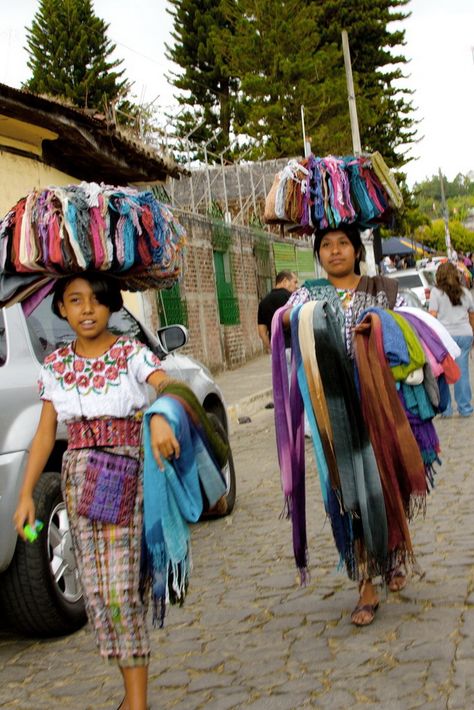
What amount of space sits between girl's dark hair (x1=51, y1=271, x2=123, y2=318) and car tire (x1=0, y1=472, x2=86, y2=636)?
1328mm

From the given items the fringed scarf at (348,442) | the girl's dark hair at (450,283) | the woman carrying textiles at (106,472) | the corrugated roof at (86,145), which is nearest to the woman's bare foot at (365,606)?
the fringed scarf at (348,442)

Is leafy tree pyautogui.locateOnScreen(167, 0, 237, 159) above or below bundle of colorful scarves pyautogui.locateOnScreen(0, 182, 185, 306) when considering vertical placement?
above

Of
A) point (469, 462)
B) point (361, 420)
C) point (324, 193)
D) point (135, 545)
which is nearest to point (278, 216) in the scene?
point (324, 193)

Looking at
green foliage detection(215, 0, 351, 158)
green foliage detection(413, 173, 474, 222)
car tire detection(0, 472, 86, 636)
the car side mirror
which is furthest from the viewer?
green foliage detection(413, 173, 474, 222)

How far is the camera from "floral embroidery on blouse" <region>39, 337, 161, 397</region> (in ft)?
11.8

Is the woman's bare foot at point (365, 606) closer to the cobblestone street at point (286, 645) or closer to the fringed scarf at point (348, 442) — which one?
the cobblestone street at point (286, 645)

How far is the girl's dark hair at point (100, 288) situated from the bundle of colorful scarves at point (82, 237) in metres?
0.04

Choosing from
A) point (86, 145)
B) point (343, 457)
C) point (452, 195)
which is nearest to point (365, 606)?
point (343, 457)

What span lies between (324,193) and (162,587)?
2.08 m

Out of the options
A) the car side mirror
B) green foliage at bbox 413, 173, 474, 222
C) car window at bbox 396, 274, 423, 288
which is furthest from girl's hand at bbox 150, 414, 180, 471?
green foliage at bbox 413, 173, 474, 222

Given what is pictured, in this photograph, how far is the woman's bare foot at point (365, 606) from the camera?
14.4ft

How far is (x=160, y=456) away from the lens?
3.17 m

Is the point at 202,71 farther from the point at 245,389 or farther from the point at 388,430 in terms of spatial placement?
the point at 388,430

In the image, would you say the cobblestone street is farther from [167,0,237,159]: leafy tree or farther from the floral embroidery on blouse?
[167,0,237,159]: leafy tree
